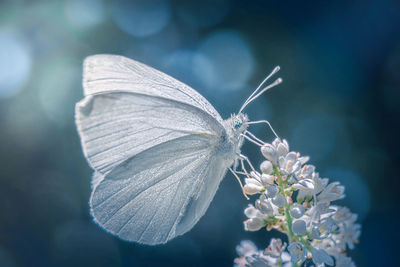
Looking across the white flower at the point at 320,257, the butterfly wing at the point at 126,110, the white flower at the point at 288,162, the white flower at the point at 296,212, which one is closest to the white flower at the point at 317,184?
the white flower at the point at 288,162

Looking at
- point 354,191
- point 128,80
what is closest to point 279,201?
point 128,80

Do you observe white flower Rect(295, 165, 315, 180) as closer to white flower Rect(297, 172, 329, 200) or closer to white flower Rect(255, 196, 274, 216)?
white flower Rect(297, 172, 329, 200)

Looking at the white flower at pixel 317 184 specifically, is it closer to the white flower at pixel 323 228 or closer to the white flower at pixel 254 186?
the white flower at pixel 323 228

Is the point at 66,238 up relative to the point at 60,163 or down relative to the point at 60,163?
down

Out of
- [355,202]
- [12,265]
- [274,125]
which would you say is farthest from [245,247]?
[12,265]

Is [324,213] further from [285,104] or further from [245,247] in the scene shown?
[285,104]

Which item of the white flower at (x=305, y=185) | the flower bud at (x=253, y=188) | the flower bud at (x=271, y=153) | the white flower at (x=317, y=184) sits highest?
the white flower at (x=317, y=184)

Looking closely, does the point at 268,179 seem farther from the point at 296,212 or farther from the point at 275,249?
the point at 275,249
